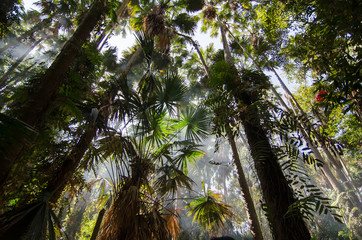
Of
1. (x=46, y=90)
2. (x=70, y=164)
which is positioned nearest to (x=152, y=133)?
(x=70, y=164)

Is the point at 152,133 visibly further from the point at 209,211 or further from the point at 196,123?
the point at 209,211

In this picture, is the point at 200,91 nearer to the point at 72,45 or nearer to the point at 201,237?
the point at 72,45

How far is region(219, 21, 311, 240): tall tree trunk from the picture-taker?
1.58 m

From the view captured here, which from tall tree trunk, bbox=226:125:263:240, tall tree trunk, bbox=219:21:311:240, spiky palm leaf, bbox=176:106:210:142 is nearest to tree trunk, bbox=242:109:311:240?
tall tree trunk, bbox=219:21:311:240

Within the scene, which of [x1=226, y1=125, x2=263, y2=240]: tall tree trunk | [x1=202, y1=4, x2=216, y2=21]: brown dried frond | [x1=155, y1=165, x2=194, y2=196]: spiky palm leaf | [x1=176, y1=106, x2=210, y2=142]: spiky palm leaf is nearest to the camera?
[x1=226, y1=125, x2=263, y2=240]: tall tree trunk

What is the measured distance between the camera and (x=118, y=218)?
208cm

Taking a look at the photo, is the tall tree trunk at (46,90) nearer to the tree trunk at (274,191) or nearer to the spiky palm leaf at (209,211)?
the tree trunk at (274,191)

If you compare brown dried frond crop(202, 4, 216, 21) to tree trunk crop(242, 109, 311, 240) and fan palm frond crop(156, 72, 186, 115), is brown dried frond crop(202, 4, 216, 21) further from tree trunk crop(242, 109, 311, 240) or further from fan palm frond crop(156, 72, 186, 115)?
tree trunk crop(242, 109, 311, 240)

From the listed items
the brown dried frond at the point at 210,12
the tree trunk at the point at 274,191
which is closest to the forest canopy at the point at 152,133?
the tree trunk at the point at 274,191

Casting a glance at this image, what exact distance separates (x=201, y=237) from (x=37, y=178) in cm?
1683

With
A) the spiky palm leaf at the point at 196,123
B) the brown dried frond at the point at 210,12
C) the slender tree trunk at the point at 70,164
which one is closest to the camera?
the slender tree trunk at the point at 70,164

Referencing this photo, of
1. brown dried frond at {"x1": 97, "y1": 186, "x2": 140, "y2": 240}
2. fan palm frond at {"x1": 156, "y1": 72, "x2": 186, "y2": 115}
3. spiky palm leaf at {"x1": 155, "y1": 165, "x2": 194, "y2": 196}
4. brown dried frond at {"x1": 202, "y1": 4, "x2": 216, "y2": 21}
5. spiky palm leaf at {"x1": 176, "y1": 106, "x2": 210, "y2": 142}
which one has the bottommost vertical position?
brown dried frond at {"x1": 97, "y1": 186, "x2": 140, "y2": 240}

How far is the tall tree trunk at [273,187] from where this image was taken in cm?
158

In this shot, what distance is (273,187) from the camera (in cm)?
184
